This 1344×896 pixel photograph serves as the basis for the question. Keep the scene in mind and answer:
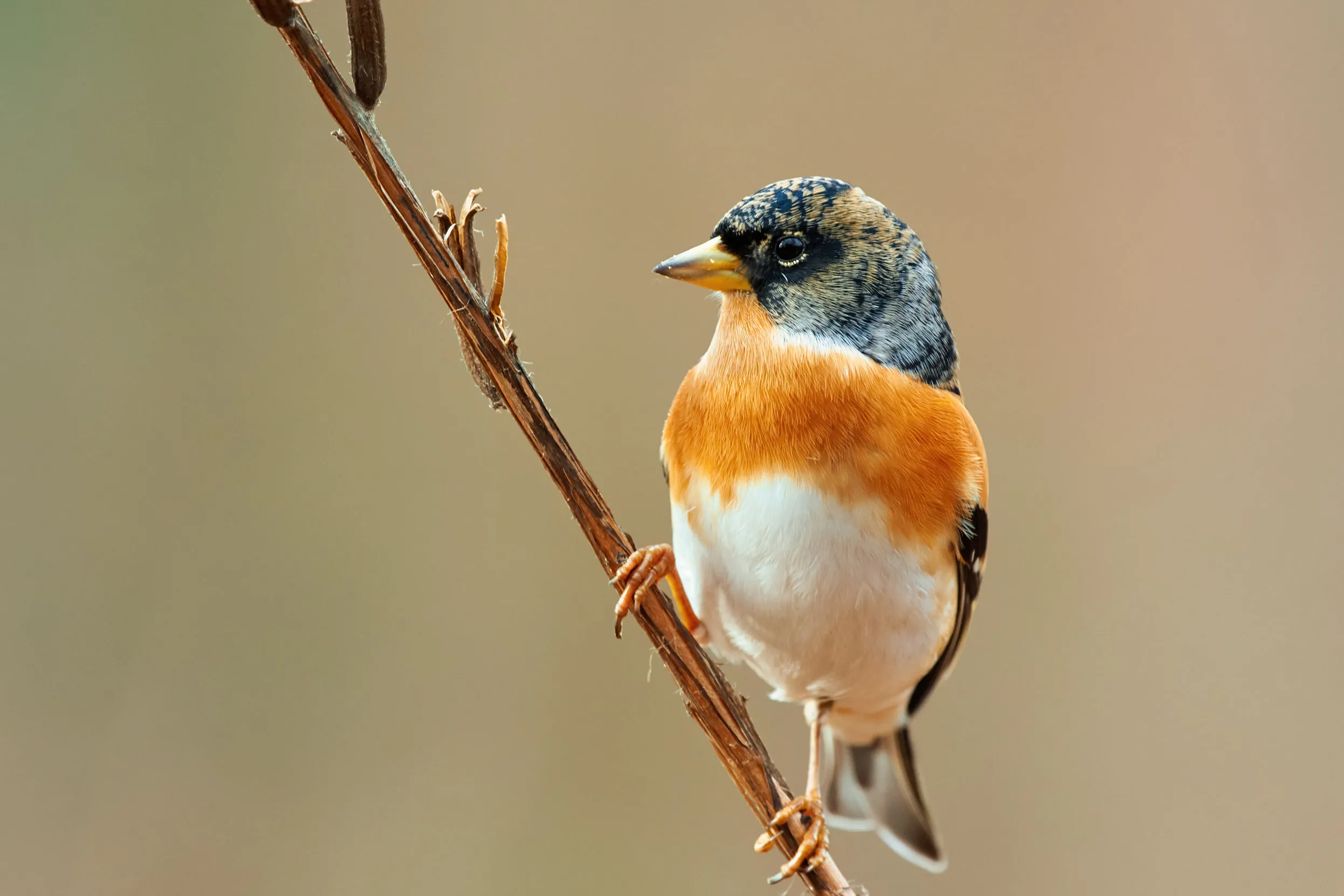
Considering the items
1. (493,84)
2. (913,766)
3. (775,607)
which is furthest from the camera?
(493,84)

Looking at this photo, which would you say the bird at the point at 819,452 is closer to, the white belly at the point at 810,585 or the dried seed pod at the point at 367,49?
the white belly at the point at 810,585

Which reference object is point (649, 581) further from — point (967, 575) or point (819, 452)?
point (967, 575)

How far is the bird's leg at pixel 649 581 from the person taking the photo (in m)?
0.82

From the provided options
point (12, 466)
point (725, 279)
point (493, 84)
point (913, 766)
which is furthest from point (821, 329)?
point (12, 466)

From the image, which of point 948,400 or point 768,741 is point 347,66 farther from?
point 768,741

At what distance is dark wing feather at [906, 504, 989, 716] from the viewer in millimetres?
1104

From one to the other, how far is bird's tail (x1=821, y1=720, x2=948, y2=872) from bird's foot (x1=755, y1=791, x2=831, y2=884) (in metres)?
0.39

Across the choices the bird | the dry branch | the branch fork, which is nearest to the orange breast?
the bird

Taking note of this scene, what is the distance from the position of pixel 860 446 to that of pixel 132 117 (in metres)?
1.51

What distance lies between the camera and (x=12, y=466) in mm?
1790

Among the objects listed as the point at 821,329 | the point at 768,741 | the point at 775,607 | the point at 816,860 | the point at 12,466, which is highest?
the point at 12,466

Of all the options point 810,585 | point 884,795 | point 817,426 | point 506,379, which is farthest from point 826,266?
point 884,795

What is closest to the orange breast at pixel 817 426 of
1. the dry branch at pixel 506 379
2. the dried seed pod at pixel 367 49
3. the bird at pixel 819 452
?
the bird at pixel 819 452

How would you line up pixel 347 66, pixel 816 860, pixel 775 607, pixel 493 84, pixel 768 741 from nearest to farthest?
pixel 347 66 < pixel 816 860 < pixel 775 607 < pixel 768 741 < pixel 493 84
